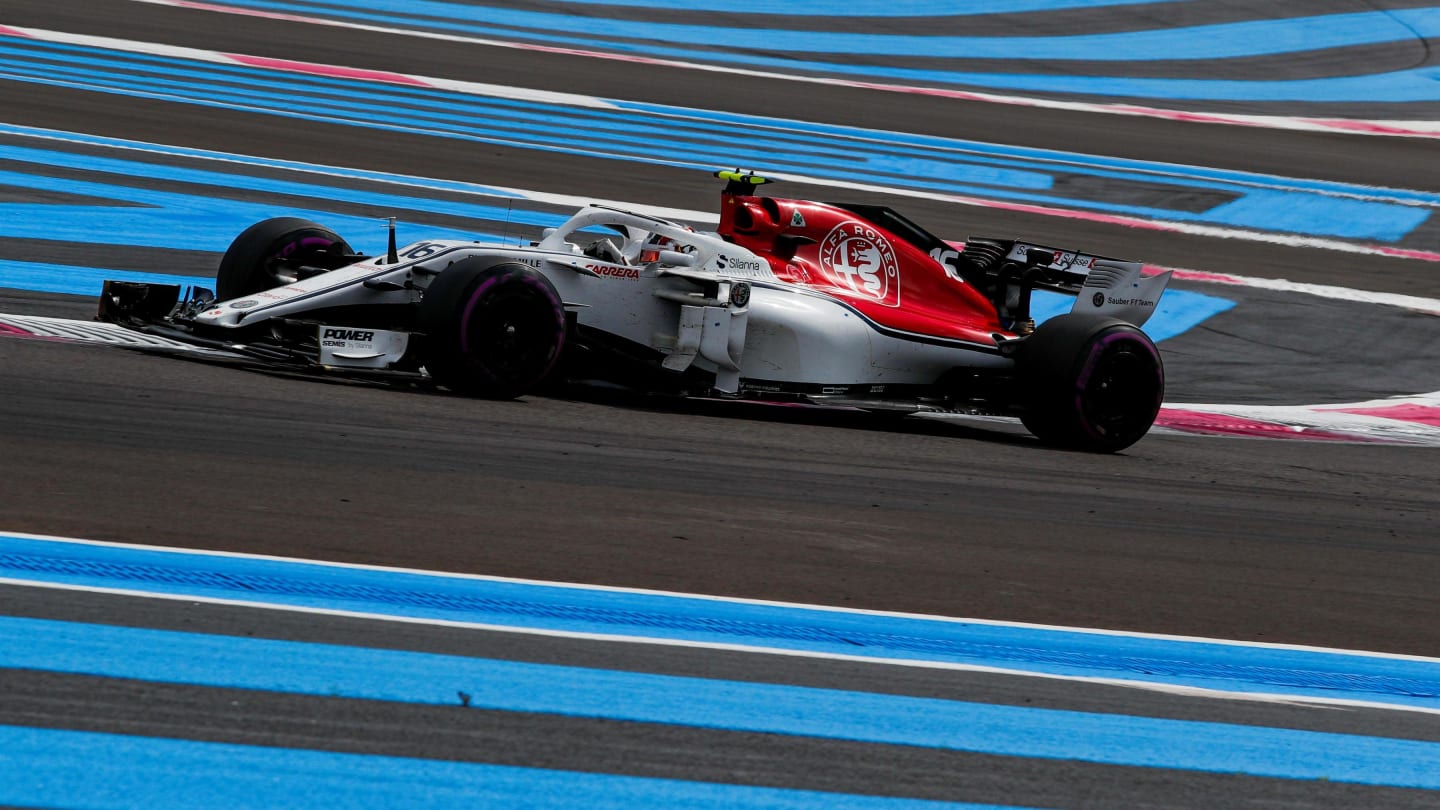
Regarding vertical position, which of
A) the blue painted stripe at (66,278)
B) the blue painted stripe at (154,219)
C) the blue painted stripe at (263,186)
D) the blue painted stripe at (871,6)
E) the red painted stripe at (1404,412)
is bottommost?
the red painted stripe at (1404,412)

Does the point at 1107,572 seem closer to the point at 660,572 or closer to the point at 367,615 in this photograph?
the point at 660,572

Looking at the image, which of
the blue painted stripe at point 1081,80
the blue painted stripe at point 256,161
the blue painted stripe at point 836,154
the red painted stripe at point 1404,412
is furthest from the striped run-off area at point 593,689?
the blue painted stripe at point 1081,80

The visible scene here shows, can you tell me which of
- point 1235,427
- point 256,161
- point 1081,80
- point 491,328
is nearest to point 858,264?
point 491,328

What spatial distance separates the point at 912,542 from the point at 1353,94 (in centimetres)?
2554

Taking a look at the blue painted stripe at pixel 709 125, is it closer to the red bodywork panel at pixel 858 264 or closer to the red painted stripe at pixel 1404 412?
the red painted stripe at pixel 1404 412

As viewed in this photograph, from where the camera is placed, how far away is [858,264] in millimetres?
10250

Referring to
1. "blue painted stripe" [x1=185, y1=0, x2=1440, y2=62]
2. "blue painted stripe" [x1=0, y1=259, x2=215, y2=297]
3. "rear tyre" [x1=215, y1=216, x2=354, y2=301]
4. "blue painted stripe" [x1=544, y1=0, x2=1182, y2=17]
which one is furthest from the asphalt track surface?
"blue painted stripe" [x1=544, y1=0, x2=1182, y2=17]

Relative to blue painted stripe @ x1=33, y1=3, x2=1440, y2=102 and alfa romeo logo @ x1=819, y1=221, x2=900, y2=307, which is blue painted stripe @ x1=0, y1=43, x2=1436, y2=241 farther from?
alfa romeo logo @ x1=819, y1=221, x2=900, y2=307

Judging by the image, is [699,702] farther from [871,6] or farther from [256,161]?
[871,6]

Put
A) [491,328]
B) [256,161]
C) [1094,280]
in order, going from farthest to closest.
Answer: [256,161] < [1094,280] < [491,328]

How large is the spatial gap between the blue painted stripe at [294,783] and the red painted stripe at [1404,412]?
930 cm

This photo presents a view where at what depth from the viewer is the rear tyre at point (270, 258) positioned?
9422 mm

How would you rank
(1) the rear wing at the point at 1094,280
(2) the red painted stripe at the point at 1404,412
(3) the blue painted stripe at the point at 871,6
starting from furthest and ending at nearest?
(3) the blue painted stripe at the point at 871,6 → (2) the red painted stripe at the point at 1404,412 → (1) the rear wing at the point at 1094,280

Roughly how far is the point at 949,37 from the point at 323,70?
1229cm
